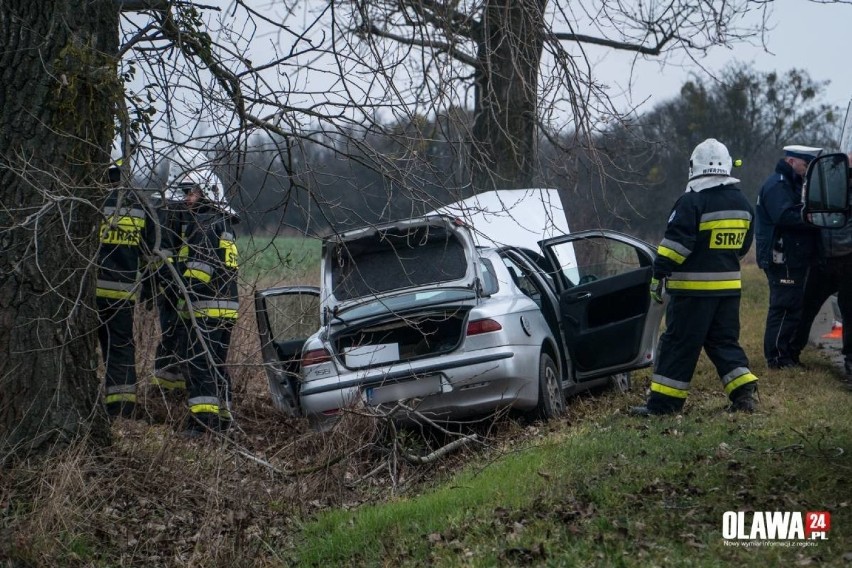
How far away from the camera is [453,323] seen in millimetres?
8117

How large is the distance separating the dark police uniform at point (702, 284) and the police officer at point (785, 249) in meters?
2.19

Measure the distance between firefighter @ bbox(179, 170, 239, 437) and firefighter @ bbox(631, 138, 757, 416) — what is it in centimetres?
303

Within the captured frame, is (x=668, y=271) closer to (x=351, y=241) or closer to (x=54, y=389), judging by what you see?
(x=351, y=241)

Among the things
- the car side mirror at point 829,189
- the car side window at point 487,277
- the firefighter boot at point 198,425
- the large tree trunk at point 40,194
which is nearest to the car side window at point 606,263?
the car side window at point 487,277

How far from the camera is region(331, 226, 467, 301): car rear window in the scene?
8.21 m

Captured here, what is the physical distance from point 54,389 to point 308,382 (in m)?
2.04

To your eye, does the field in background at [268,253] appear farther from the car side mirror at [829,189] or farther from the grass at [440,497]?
the car side mirror at [829,189]

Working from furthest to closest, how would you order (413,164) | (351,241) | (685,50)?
(685,50)
(351,241)
(413,164)

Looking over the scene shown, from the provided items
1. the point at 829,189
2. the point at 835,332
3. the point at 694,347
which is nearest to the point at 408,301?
the point at 694,347

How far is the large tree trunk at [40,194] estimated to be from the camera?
6.11 metres

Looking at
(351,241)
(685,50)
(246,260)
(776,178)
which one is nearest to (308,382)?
(351,241)

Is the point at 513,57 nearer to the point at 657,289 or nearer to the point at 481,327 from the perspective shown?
the point at 481,327

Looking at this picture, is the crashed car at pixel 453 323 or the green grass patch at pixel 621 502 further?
the crashed car at pixel 453 323

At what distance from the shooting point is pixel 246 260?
626cm
